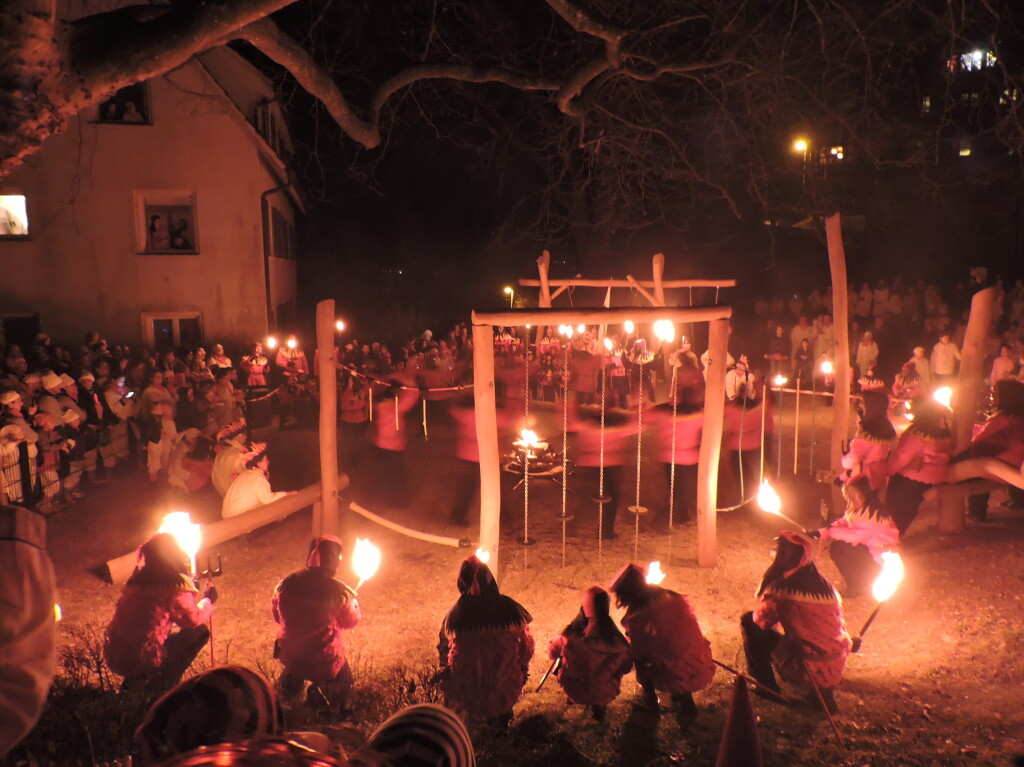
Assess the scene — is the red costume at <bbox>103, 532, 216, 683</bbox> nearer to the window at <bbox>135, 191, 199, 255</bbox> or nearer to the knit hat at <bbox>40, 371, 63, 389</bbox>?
the knit hat at <bbox>40, 371, 63, 389</bbox>

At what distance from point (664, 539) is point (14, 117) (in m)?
7.04

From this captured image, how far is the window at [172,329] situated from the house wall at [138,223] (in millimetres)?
153

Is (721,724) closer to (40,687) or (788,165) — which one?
(40,687)

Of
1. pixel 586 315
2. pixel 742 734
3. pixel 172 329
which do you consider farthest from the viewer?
pixel 172 329

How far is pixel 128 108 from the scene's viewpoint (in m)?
18.1

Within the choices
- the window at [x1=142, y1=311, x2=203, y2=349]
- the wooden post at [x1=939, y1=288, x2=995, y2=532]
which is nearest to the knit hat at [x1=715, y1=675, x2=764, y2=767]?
the wooden post at [x1=939, y1=288, x2=995, y2=532]

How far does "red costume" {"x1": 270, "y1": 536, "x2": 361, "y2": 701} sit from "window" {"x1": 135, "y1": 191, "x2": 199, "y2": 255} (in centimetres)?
1642


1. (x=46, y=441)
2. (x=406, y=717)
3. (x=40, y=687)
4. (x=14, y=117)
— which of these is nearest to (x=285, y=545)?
(x=46, y=441)

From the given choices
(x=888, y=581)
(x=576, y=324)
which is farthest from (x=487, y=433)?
(x=888, y=581)

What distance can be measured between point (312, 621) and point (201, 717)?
7.33 ft

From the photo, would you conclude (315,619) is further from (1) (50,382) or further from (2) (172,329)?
(2) (172,329)

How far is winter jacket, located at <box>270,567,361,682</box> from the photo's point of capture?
15.8ft

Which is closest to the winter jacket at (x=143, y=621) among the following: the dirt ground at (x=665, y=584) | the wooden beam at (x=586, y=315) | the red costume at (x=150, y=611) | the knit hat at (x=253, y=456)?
the red costume at (x=150, y=611)

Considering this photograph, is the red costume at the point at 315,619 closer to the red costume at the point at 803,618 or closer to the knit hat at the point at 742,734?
the knit hat at the point at 742,734
